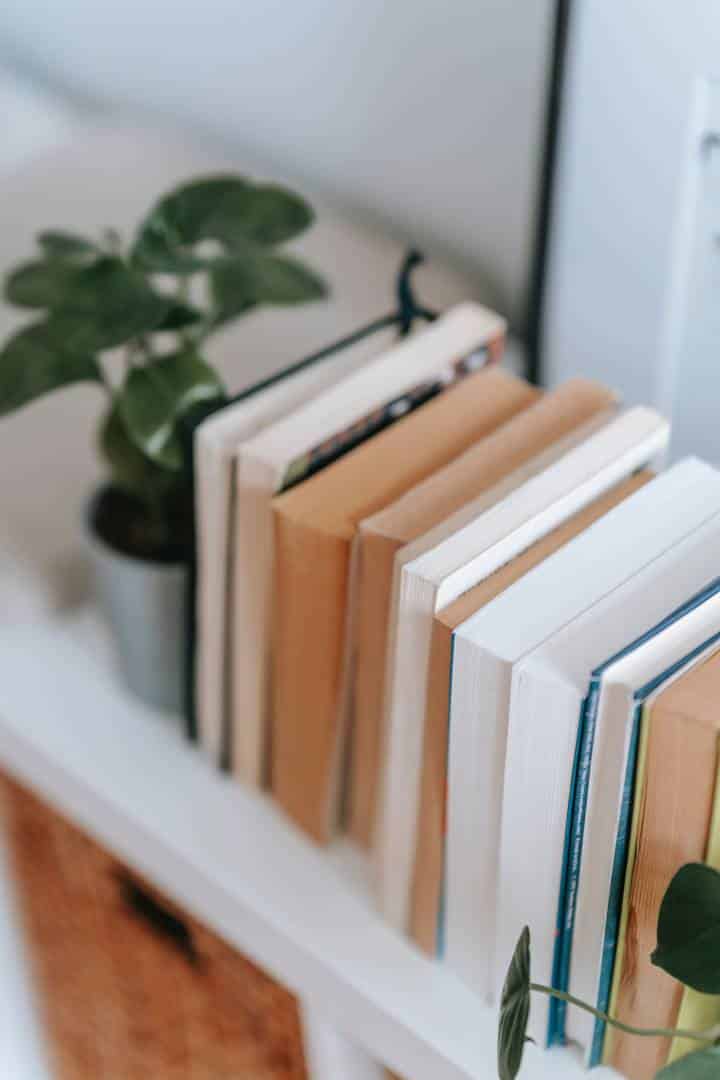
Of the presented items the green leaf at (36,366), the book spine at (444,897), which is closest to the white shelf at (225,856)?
the book spine at (444,897)

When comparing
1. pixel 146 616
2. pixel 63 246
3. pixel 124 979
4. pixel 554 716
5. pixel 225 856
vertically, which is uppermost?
pixel 63 246

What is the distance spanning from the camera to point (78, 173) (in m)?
1.23

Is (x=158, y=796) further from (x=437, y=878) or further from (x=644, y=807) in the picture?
(x=644, y=807)

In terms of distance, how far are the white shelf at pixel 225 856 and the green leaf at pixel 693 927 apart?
155mm

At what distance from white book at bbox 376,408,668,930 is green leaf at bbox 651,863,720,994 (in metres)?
0.15

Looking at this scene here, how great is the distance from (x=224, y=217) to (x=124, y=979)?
1.76ft

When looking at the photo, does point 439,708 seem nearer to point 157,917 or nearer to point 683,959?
point 683,959

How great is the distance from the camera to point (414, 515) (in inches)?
24.8

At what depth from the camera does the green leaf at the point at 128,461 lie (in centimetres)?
78

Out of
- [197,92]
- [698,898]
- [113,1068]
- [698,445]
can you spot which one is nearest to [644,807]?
[698,898]

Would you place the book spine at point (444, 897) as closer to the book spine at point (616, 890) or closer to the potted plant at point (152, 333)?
the book spine at point (616, 890)

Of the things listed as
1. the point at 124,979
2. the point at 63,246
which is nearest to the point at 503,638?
the point at 63,246

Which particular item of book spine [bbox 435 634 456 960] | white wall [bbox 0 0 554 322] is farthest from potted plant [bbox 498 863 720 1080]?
white wall [bbox 0 0 554 322]

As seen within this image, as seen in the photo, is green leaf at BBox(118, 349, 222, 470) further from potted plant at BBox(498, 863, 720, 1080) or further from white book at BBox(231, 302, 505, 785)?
potted plant at BBox(498, 863, 720, 1080)
